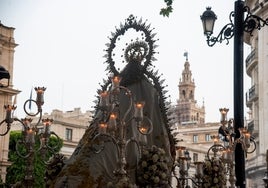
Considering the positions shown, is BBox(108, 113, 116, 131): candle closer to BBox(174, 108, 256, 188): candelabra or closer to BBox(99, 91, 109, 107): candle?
BBox(99, 91, 109, 107): candle

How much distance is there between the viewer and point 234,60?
33.8ft

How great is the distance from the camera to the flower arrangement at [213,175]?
982 centimetres

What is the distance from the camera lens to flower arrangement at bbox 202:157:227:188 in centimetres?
982

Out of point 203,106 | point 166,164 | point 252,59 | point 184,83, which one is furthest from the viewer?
point 203,106

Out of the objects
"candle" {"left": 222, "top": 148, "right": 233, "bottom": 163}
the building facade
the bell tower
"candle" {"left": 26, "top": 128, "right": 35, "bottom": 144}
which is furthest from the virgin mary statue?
the bell tower

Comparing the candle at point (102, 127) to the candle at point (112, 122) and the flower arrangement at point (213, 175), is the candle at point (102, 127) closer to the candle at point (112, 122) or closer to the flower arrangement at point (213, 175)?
the candle at point (112, 122)

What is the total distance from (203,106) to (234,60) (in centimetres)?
14630

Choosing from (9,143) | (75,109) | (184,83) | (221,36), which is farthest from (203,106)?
(221,36)

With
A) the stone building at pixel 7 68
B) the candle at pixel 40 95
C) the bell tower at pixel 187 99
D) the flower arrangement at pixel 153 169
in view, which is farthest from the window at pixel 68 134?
the bell tower at pixel 187 99

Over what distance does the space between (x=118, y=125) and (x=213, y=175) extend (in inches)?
82.3

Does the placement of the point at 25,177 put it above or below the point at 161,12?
below

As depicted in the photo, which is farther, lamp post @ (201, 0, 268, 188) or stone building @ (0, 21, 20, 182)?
stone building @ (0, 21, 20, 182)

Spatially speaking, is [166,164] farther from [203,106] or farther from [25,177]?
[203,106]

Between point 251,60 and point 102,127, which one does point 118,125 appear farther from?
point 251,60
